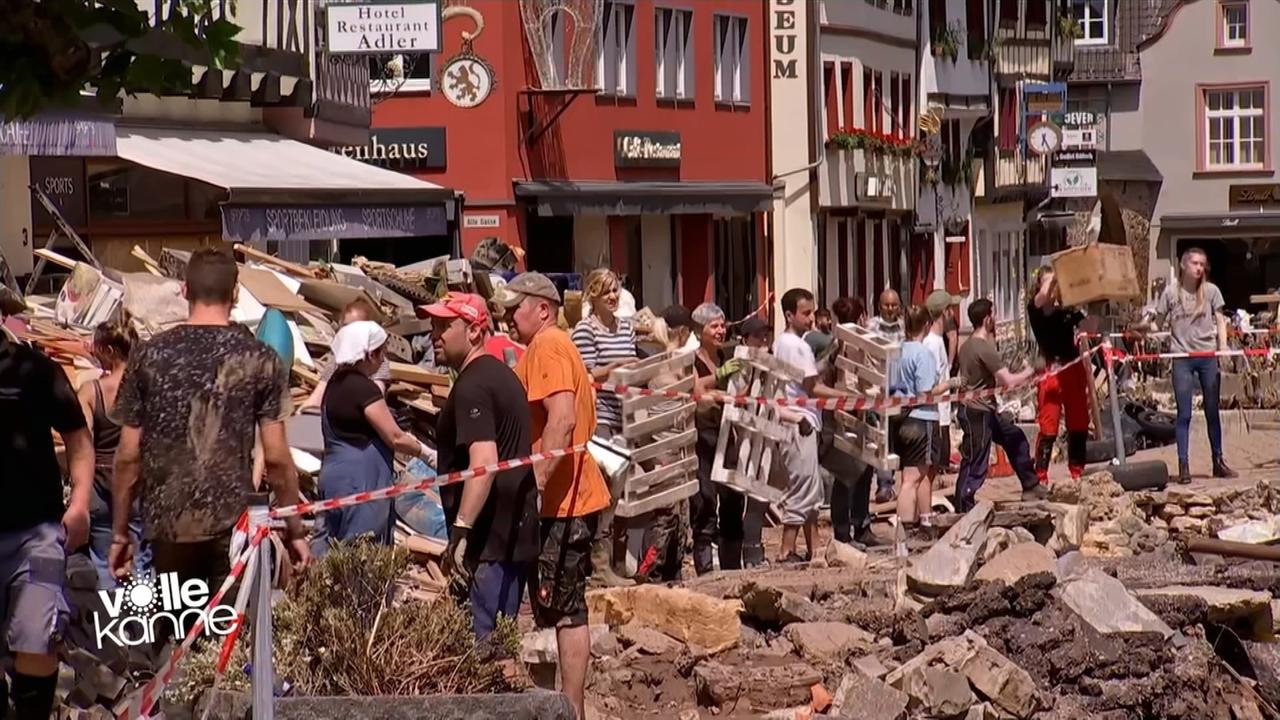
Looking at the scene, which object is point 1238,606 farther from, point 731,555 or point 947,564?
point 731,555

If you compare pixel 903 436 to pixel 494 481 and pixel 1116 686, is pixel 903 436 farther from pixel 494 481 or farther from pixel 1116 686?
pixel 494 481

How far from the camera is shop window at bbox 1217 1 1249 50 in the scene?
65375 mm

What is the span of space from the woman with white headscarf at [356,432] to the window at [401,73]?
705 inches

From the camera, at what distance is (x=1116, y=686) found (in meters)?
11.3

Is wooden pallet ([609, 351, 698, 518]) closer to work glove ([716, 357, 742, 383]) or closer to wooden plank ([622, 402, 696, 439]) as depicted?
wooden plank ([622, 402, 696, 439])

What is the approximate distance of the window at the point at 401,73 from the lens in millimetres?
30000

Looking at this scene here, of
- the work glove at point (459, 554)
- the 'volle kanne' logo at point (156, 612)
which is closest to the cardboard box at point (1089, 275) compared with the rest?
the work glove at point (459, 554)

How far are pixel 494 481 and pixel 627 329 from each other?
6.02 metres

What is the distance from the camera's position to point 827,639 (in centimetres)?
1195

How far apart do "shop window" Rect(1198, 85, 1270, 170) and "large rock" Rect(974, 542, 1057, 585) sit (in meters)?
53.8

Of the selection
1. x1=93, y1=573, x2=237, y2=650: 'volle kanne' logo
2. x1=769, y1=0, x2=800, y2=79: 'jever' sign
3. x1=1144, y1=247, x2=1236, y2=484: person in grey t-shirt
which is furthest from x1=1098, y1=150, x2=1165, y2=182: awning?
x1=93, y1=573, x2=237, y2=650: 'volle kanne' logo

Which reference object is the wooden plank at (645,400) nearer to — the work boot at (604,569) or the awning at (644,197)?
the work boot at (604,569)

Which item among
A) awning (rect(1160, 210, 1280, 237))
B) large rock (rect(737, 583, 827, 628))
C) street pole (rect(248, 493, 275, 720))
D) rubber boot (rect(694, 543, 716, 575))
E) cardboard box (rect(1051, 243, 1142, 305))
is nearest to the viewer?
street pole (rect(248, 493, 275, 720))

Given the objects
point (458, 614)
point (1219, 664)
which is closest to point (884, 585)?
point (1219, 664)
